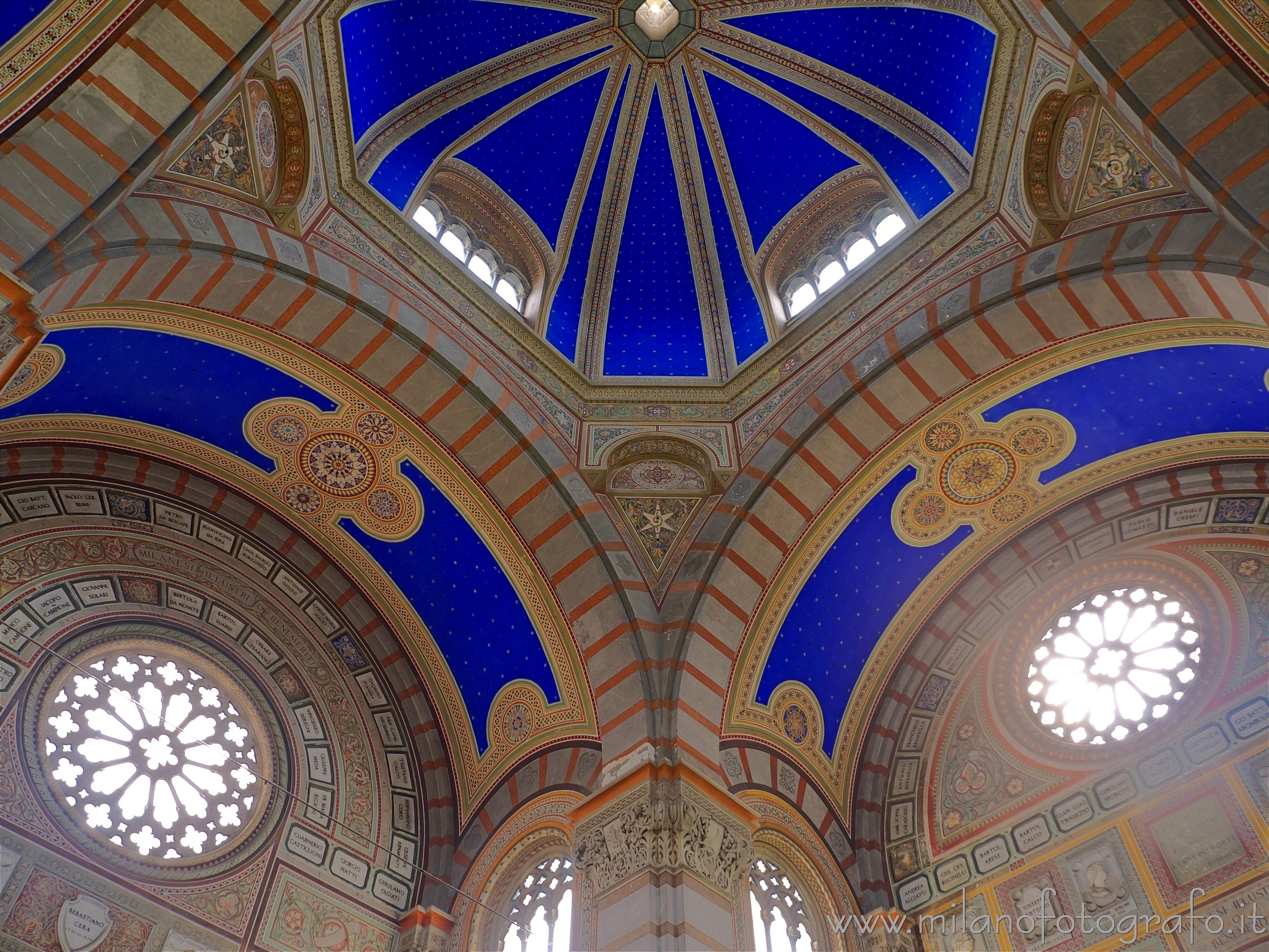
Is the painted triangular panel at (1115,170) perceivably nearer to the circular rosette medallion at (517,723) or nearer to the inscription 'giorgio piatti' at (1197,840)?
the inscription 'giorgio piatti' at (1197,840)

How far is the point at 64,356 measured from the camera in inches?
340

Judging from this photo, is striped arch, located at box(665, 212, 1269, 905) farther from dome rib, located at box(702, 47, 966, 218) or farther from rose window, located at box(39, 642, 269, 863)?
rose window, located at box(39, 642, 269, 863)

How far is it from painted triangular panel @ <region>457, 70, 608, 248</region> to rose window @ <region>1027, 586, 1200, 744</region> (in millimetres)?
7688

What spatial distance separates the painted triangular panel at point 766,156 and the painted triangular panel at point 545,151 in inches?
68.6

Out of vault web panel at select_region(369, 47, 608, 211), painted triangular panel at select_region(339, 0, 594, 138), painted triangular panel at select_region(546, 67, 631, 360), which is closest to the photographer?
painted triangular panel at select_region(339, 0, 594, 138)

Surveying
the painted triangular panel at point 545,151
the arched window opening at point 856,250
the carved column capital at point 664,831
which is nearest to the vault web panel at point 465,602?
the carved column capital at point 664,831

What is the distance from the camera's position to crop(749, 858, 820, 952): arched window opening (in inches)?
353

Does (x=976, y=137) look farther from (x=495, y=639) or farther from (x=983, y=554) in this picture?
(x=495, y=639)

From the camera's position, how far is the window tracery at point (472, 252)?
1182 centimetres

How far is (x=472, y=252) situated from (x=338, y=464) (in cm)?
351

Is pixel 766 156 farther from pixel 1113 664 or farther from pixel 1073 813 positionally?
pixel 1073 813

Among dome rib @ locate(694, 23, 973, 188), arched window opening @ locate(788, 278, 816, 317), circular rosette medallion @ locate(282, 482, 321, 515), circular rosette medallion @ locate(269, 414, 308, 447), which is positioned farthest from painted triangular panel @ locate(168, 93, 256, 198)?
dome rib @ locate(694, 23, 973, 188)

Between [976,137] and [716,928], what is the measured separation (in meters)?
7.92

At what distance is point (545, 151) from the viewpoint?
13.3 m
